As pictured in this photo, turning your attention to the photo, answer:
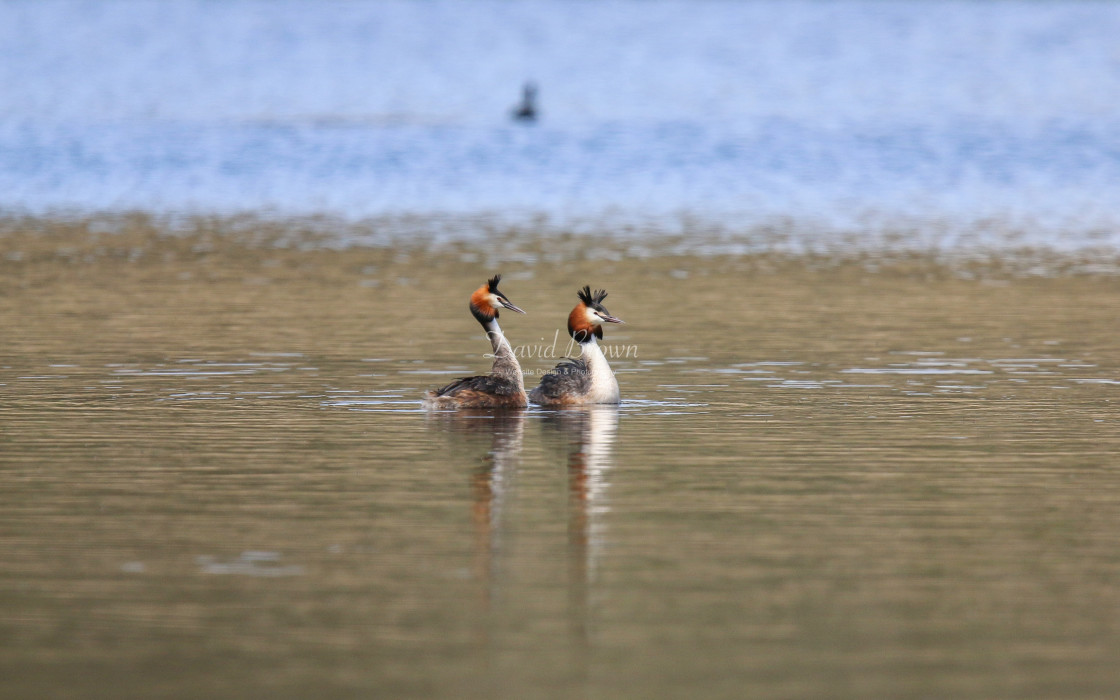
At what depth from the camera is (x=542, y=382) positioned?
1673cm

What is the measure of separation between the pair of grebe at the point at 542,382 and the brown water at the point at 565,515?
0.29 metres

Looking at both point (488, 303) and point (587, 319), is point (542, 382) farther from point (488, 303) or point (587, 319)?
point (488, 303)

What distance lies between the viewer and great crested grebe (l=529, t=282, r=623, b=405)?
16.0 metres

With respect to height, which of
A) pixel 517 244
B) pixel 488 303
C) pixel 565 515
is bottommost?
pixel 565 515

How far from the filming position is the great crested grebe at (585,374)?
52.5ft

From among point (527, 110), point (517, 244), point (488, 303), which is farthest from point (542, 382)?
point (527, 110)

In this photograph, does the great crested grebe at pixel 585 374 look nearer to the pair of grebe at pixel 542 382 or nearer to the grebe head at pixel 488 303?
the pair of grebe at pixel 542 382

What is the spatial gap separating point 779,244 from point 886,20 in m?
95.9

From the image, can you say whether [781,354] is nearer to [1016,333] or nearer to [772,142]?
[1016,333]

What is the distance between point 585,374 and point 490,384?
0.91m

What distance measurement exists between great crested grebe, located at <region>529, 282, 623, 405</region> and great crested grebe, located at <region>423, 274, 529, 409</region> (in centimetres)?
31

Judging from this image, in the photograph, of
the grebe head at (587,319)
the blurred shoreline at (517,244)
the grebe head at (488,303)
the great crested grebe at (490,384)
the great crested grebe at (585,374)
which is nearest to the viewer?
the great crested grebe at (490,384)

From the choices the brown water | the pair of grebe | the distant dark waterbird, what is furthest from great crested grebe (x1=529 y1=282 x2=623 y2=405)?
the distant dark waterbird

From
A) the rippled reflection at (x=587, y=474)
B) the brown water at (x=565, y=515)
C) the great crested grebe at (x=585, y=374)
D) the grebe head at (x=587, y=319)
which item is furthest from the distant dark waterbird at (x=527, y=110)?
the rippled reflection at (x=587, y=474)
